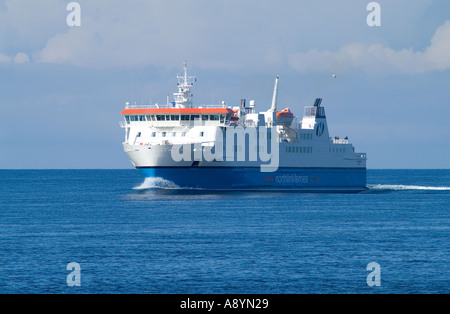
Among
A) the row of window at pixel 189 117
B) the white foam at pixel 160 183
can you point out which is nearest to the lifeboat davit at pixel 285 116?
the row of window at pixel 189 117

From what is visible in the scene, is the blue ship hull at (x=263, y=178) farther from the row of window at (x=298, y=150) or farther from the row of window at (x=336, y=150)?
the row of window at (x=336, y=150)

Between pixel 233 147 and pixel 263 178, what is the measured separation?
17.8 feet

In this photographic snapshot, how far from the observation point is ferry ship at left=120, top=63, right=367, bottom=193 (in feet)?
220

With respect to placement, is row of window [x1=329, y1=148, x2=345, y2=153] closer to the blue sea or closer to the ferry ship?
the ferry ship

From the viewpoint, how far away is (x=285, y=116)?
248 feet

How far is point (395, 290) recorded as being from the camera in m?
28.0

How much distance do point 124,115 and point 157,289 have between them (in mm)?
46121

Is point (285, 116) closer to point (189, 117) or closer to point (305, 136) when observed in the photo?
point (305, 136)

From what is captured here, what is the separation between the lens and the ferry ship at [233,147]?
220 feet

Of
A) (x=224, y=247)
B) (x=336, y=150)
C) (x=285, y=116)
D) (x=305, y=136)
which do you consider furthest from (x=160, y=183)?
(x=224, y=247)

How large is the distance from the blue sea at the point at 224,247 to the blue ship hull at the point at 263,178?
466 cm
